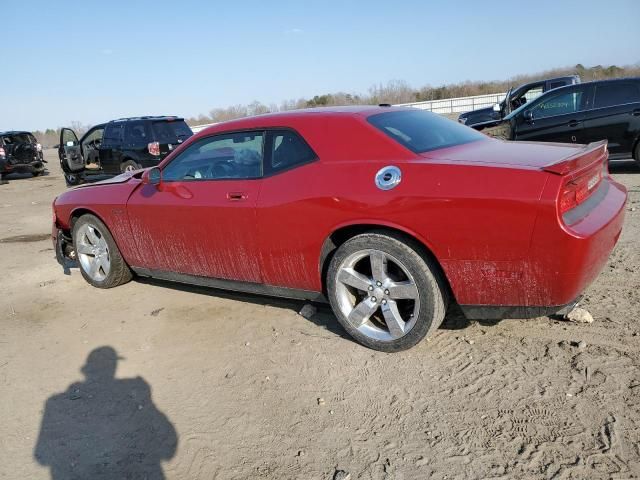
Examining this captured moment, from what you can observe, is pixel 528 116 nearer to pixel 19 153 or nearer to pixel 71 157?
pixel 71 157

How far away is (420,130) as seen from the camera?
3.79 metres

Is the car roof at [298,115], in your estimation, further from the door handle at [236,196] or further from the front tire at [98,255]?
the front tire at [98,255]

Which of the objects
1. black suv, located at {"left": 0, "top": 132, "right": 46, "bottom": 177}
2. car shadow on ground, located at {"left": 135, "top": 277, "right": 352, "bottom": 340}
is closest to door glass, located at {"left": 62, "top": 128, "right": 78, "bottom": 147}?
black suv, located at {"left": 0, "top": 132, "right": 46, "bottom": 177}

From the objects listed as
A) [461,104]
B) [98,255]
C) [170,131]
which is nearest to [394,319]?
[98,255]

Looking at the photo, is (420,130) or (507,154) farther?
Result: (420,130)

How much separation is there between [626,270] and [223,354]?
332 centimetres

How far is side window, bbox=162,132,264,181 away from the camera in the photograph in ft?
12.9

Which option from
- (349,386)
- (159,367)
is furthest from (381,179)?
(159,367)

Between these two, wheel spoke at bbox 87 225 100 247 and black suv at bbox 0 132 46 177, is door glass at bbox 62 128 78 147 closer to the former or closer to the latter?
black suv at bbox 0 132 46 177

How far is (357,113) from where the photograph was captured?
3.74 m

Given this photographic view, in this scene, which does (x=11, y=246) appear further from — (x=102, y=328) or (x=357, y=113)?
(x=357, y=113)

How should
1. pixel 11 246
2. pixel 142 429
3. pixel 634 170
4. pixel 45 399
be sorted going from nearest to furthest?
pixel 142 429 → pixel 45 399 → pixel 11 246 → pixel 634 170

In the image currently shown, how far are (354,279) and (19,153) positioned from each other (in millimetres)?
17402

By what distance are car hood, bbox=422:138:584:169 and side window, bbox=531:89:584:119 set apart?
20.3 ft
